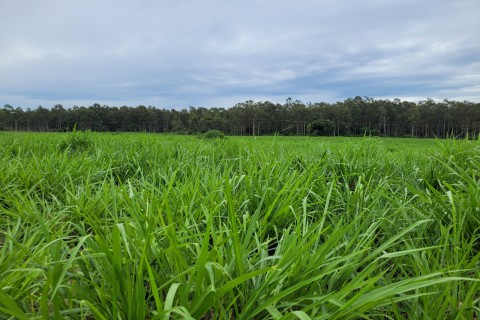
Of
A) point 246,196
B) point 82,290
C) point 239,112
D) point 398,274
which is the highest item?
point 239,112

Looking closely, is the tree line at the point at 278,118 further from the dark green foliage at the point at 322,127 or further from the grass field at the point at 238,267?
the grass field at the point at 238,267

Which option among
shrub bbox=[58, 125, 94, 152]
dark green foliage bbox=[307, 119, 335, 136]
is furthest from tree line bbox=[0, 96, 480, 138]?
shrub bbox=[58, 125, 94, 152]

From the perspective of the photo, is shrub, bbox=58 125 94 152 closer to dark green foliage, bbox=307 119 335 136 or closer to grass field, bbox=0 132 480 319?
grass field, bbox=0 132 480 319

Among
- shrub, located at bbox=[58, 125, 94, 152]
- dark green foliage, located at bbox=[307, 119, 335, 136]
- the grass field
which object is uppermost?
dark green foliage, located at bbox=[307, 119, 335, 136]

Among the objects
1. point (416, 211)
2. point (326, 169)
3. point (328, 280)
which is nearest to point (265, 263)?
point (328, 280)

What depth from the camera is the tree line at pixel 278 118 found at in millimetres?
70062

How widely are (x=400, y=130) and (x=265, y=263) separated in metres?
87.7

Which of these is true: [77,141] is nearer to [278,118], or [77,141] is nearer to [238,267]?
[238,267]

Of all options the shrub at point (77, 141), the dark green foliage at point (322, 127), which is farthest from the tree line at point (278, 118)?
the shrub at point (77, 141)

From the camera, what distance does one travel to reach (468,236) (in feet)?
6.77

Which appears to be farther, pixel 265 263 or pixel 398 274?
pixel 398 274

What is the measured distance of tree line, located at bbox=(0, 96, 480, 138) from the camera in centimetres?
7006

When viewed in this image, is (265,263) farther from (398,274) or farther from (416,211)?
(416,211)

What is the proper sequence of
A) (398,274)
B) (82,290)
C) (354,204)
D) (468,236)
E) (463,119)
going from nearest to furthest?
1. (82,290)
2. (398,274)
3. (468,236)
4. (354,204)
5. (463,119)
